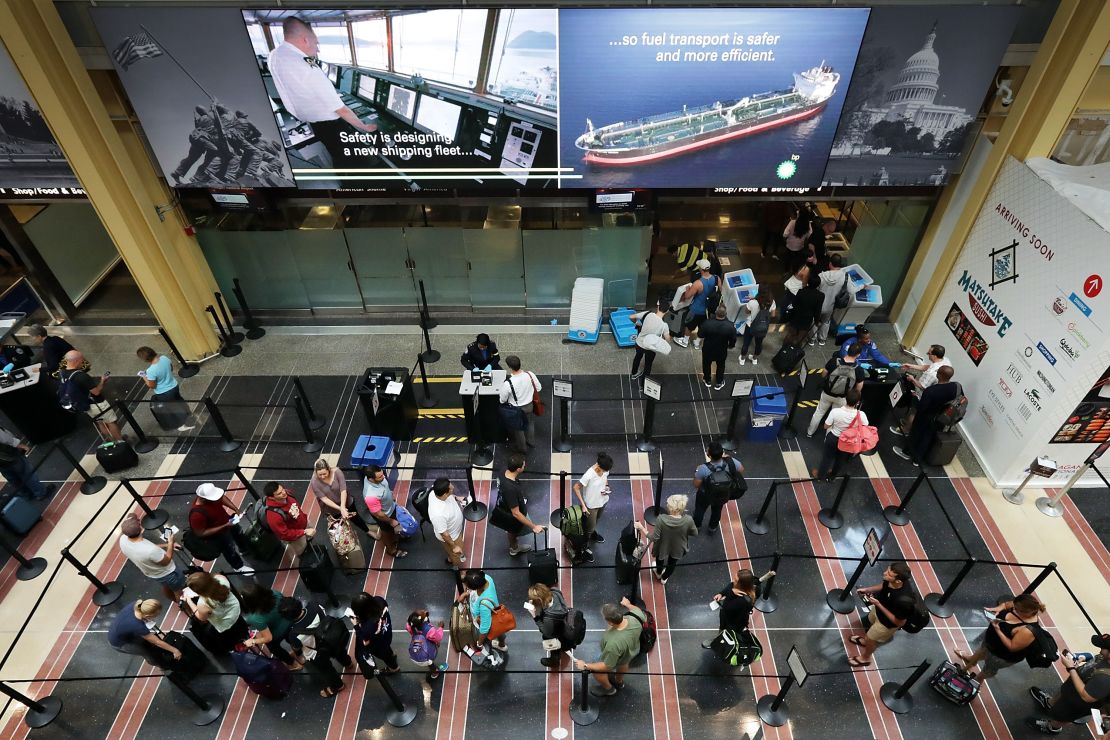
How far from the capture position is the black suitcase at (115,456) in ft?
31.4

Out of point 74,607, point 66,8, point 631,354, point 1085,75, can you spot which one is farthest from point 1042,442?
point 66,8

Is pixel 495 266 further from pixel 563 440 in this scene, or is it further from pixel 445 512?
pixel 445 512

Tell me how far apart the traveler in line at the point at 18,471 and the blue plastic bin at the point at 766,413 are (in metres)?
10.4

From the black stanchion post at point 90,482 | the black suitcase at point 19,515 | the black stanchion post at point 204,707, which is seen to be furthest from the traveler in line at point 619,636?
the black suitcase at point 19,515

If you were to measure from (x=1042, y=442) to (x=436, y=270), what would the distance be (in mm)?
9988

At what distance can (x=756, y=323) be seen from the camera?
36.4 feet

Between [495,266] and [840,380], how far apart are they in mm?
6409

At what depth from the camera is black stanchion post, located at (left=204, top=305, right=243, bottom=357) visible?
1202 centimetres

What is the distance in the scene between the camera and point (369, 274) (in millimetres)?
12547

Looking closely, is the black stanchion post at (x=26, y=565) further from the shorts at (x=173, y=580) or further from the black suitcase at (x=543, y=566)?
the black suitcase at (x=543, y=566)

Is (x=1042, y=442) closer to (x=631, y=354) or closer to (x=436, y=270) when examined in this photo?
(x=631, y=354)

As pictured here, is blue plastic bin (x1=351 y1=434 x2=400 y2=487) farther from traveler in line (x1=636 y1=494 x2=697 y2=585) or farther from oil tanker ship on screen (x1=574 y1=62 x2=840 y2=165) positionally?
oil tanker ship on screen (x1=574 y1=62 x2=840 y2=165)

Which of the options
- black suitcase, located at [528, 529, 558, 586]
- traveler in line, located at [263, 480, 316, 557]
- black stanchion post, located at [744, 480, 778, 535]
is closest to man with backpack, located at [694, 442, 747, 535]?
black stanchion post, located at [744, 480, 778, 535]

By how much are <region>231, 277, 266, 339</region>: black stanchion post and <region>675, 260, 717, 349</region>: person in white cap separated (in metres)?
8.09
